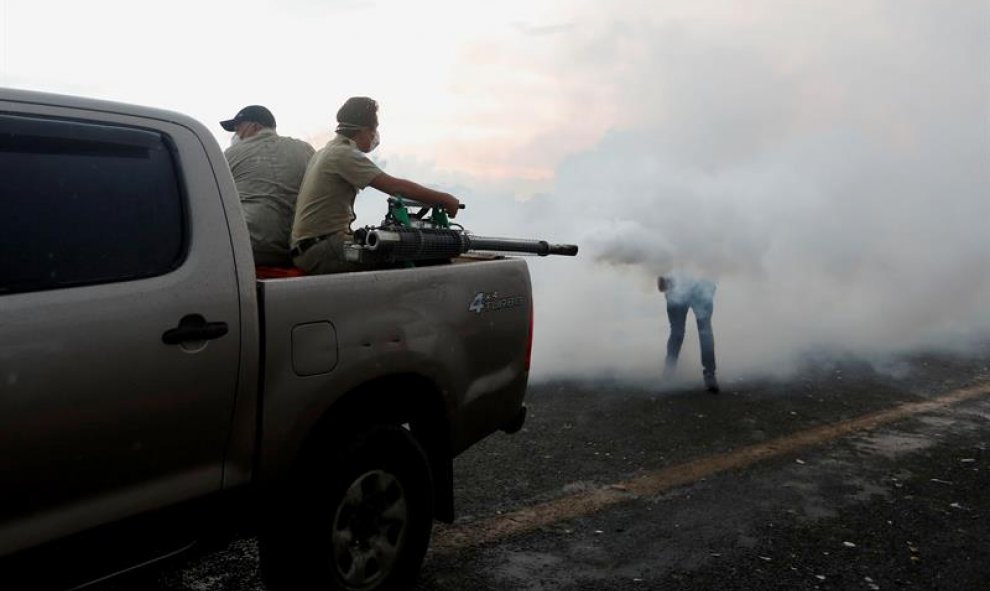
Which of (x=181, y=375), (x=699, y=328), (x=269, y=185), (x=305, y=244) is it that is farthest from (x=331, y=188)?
(x=699, y=328)

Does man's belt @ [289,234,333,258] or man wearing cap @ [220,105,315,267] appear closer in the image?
man's belt @ [289,234,333,258]

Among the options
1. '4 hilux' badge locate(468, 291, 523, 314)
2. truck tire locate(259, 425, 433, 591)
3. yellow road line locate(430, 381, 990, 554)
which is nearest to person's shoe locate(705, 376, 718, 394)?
yellow road line locate(430, 381, 990, 554)

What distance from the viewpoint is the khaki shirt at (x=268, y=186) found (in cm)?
459

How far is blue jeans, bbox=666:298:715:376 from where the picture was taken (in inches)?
317

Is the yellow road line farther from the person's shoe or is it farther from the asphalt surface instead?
the person's shoe

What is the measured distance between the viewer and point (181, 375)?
2719 millimetres

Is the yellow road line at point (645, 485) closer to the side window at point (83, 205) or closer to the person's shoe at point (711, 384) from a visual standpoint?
the person's shoe at point (711, 384)

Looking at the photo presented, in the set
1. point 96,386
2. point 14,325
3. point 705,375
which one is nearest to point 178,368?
point 96,386

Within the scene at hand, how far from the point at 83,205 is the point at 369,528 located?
164 centimetres

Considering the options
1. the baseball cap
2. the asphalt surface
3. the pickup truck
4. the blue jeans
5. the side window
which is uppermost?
the baseball cap

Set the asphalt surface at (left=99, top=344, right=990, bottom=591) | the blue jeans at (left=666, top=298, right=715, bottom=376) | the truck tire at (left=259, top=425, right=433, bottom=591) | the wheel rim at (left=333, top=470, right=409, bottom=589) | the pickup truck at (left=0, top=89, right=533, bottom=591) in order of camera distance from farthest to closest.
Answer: the blue jeans at (left=666, top=298, right=715, bottom=376) → the asphalt surface at (left=99, top=344, right=990, bottom=591) → the wheel rim at (left=333, top=470, right=409, bottom=589) → the truck tire at (left=259, top=425, right=433, bottom=591) → the pickup truck at (left=0, top=89, right=533, bottom=591)

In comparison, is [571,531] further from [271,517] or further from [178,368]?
[178,368]

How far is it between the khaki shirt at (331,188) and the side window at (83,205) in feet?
4.84

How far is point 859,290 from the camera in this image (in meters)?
11.9
